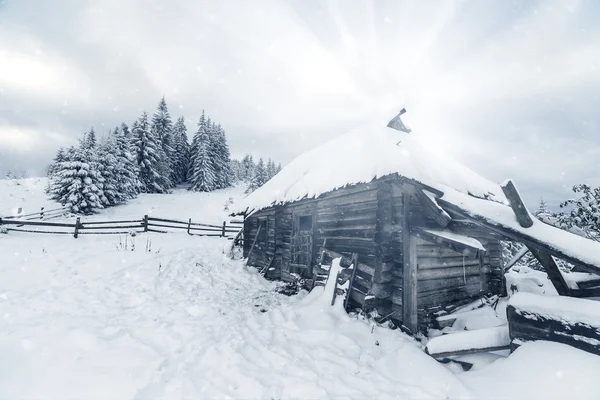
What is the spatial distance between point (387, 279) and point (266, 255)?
6581mm

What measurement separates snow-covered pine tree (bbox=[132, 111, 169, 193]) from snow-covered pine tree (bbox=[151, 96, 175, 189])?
2.48 ft

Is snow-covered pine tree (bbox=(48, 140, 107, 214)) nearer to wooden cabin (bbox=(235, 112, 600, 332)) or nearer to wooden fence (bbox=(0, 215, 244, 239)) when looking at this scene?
wooden fence (bbox=(0, 215, 244, 239))

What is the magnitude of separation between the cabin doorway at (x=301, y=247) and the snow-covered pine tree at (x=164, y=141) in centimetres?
3226

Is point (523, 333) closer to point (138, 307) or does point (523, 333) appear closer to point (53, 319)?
point (138, 307)

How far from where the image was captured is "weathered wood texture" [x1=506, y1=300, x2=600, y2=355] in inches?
118

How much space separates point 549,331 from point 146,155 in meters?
38.2

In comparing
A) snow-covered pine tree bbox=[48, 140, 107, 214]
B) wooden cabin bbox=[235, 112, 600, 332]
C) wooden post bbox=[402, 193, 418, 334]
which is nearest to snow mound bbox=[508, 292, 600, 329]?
wooden cabin bbox=[235, 112, 600, 332]

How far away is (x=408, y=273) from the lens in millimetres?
5656

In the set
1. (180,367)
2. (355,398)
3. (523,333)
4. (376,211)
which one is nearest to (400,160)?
(376,211)

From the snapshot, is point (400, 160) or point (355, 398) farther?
point (400, 160)

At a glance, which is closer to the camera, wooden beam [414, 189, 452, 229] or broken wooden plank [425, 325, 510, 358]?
broken wooden plank [425, 325, 510, 358]

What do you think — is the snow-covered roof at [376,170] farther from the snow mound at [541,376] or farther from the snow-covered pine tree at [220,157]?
the snow-covered pine tree at [220,157]

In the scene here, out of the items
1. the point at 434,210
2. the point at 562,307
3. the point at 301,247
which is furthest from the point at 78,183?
the point at 562,307

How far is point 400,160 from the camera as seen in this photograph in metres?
5.68
